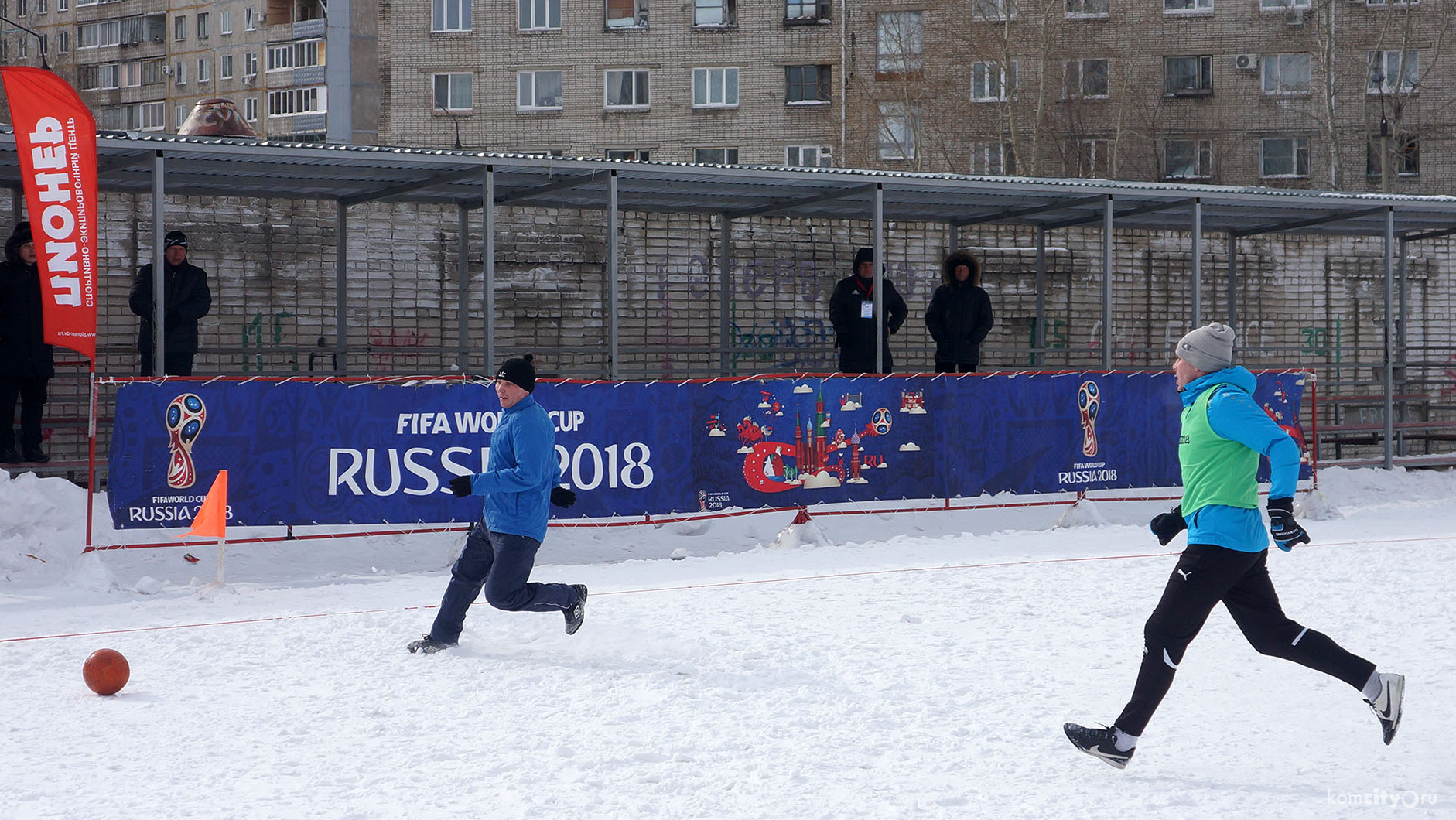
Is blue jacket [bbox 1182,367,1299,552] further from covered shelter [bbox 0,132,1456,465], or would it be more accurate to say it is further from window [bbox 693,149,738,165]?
window [bbox 693,149,738,165]

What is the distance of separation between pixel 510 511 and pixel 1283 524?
380cm

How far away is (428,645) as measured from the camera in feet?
24.1

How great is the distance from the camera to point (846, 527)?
41.3ft

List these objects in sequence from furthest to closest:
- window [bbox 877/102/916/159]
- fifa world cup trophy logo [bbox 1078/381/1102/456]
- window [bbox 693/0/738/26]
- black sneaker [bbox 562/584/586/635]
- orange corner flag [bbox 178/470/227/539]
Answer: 1. window [bbox 693/0/738/26]
2. window [bbox 877/102/916/159]
3. fifa world cup trophy logo [bbox 1078/381/1102/456]
4. orange corner flag [bbox 178/470/227/539]
5. black sneaker [bbox 562/584/586/635]

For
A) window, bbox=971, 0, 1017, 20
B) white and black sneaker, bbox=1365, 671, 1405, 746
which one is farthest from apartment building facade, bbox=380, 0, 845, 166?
white and black sneaker, bbox=1365, 671, 1405, 746

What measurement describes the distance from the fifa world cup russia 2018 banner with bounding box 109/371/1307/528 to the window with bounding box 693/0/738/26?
109 ft

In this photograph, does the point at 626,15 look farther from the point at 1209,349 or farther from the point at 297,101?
the point at 1209,349

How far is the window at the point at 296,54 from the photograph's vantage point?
67.1 meters

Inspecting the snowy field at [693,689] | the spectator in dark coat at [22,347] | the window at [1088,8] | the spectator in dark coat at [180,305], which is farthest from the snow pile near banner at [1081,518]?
the window at [1088,8]

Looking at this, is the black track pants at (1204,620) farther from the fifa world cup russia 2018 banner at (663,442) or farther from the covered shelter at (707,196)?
the covered shelter at (707,196)

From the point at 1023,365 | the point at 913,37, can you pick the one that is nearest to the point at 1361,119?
the point at 913,37

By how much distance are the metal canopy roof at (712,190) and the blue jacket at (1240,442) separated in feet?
26.0

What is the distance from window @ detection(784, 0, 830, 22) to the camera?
4472cm

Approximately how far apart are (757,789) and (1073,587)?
490 centimetres
